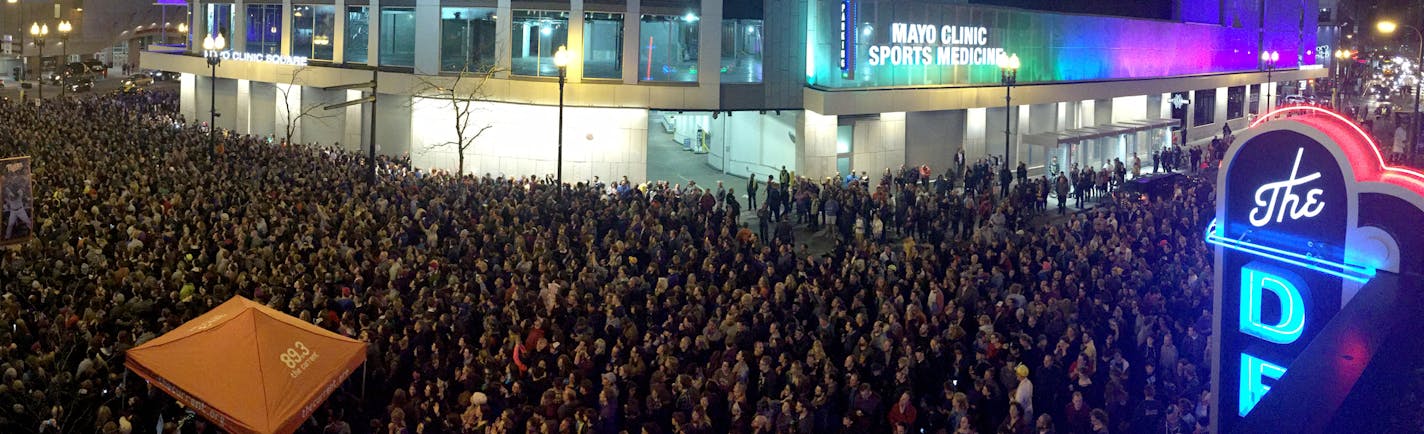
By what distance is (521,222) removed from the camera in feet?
90.8

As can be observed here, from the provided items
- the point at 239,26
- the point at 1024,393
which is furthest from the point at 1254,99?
the point at 1024,393

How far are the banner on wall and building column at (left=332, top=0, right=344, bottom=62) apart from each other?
98.6ft

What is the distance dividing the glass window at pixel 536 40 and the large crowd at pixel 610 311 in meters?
14.2

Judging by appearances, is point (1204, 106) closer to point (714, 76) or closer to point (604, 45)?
point (714, 76)

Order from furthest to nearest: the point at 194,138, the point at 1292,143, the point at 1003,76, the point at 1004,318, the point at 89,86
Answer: the point at 89,86 → the point at 1003,76 → the point at 194,138 → the point at 1004,318 → the point at 1292,143

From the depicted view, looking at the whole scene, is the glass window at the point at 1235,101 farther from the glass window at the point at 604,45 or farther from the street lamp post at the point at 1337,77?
the glass window at the point at 604,45

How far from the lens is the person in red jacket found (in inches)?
563

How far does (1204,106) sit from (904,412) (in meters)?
61.9

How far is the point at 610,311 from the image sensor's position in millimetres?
18109

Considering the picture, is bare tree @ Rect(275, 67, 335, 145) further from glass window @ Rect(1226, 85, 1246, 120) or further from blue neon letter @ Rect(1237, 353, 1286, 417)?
glass window @ Rect(1226, 85, 1246, 120)

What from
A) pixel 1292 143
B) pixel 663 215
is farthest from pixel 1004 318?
pixel 663 215

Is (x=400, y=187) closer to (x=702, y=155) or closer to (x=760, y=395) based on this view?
(x=760, y=395)

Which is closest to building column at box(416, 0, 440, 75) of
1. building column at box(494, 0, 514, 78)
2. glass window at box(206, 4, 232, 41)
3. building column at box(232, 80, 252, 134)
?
building column at box(494, 0, 514, 78)

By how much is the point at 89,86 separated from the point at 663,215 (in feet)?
235
